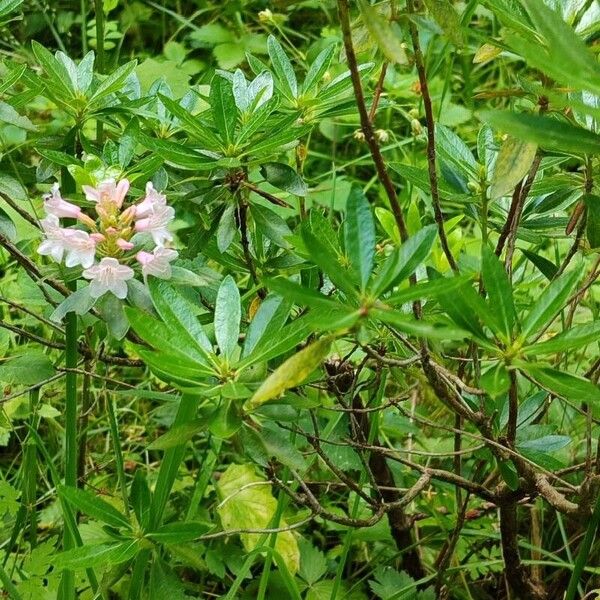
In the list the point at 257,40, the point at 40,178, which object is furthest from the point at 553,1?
the point at 257,40

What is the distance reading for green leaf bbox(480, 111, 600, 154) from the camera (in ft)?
2.02

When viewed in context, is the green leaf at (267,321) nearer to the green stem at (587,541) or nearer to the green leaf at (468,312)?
the green leaf at (468,312)

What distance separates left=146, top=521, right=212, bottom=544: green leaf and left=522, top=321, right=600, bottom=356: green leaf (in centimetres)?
42

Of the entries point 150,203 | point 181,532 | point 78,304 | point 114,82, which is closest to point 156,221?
point 150,203

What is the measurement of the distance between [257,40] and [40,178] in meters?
1.93

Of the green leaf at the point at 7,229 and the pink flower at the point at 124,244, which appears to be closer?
the pink flower at the point at 124,244

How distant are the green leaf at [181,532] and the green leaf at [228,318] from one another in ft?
0.76

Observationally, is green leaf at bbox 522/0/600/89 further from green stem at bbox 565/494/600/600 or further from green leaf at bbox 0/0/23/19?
green leaf at bbox 0/0/23/19

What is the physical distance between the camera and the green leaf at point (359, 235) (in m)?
0.71

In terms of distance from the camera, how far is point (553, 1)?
3.16 ft

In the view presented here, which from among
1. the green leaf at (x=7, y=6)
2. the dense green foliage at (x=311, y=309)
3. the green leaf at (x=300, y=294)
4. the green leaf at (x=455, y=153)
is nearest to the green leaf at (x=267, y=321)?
the dense green foliage at (x=311, y=309)

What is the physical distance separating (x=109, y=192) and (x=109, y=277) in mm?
91

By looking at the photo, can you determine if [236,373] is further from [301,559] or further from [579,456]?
[579,456]

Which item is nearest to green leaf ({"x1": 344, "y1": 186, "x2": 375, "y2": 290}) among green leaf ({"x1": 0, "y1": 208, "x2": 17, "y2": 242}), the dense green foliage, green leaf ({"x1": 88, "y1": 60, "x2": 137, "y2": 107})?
the dense green foliage
